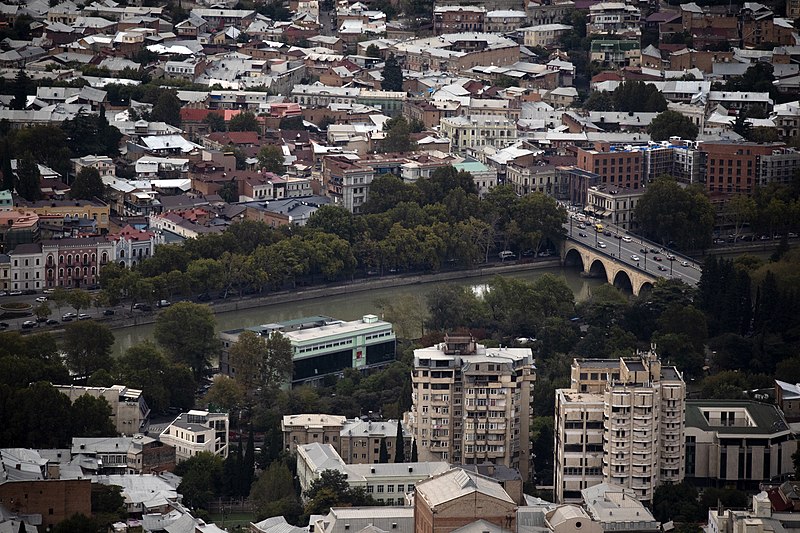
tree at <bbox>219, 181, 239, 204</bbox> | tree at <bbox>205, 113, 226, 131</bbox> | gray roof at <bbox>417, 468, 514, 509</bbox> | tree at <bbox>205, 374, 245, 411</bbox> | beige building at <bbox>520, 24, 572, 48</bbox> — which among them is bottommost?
beige building at <bbox>520, 24, 572, 48</bbox>

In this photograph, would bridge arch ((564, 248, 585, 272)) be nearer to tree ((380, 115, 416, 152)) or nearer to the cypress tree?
tree ((380, 115, 416, 152))

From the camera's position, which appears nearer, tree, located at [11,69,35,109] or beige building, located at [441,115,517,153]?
beige building, located at [441,115,517,153]

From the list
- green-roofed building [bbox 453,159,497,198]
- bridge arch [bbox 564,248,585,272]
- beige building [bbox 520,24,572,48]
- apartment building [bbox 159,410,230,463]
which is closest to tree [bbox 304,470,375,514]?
apartment building [bbox 159,410,230,463]

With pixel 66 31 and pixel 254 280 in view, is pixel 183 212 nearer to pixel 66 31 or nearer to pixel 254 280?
pixel 254 280

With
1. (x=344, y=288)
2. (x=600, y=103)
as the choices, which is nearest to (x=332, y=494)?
(x=344, y=288)

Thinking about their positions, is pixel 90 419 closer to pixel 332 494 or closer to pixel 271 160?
pixel 332 494

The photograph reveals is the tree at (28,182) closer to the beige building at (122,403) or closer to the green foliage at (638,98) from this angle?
the beige building at (122,403)

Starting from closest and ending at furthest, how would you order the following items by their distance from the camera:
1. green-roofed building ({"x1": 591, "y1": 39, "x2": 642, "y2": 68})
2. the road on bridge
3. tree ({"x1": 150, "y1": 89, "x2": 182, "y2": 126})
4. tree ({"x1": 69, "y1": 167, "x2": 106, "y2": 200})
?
the road on bridge, tree ({"x1": 69, "y1": 167, "x2": 106, "y2": 200}), tree ({"x1": 150, "y1": 89, "x2": 182, "y2": 126}), green-roofed building ({"x1": 591, "y1": 39, "x2": 642, "y2": 68})
